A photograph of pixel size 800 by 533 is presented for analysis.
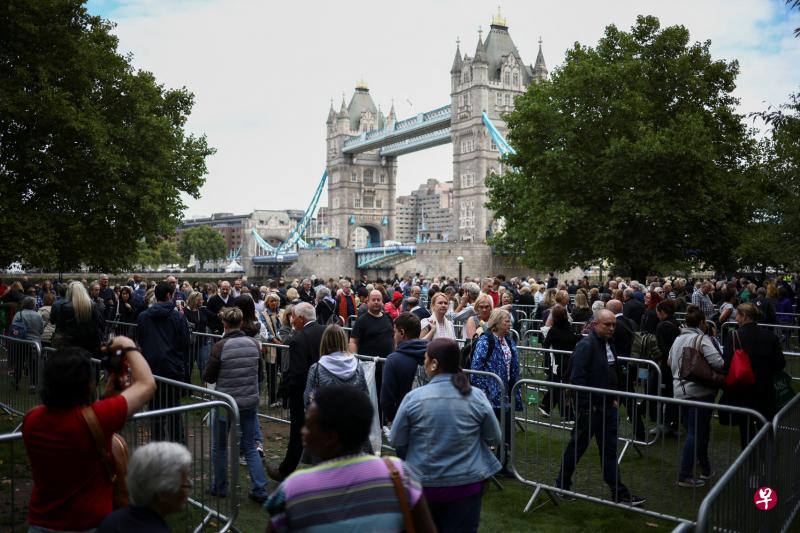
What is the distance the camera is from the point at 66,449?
128 inches

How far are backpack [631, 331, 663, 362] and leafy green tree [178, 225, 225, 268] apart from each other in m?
135

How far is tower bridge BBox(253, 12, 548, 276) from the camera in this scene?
74375 mm

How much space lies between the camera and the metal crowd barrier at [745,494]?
3680 mm

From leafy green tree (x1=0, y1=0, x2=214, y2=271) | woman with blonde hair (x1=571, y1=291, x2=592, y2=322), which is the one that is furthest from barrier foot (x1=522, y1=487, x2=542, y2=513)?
leafy green tree (x1=0, y1=0, x2=214, y2=271)

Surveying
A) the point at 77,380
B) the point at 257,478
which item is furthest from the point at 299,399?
the point at 77,380

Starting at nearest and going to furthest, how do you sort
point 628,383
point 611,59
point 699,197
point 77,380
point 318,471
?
point 318,471
point 77,380
point 628,383
point 699,197
point 611,59

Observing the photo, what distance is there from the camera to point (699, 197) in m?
25.6

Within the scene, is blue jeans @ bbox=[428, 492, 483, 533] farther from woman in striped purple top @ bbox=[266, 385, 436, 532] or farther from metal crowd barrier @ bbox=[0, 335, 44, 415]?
metal crowd barrier @ bbox=[0, 335, 44, 415]

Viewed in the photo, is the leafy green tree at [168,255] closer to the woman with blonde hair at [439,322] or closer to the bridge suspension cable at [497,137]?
the bridge suspension cable at [497,137]

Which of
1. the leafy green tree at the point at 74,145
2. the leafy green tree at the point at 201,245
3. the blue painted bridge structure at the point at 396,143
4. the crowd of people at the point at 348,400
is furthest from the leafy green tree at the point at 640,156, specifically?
the leafy green tree at the point at 201,245

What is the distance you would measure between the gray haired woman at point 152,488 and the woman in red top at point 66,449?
2.01ft

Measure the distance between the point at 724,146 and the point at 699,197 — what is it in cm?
276

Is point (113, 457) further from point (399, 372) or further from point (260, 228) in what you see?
point (260, 228)

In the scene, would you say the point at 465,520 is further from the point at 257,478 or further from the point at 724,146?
the point at 724,146
